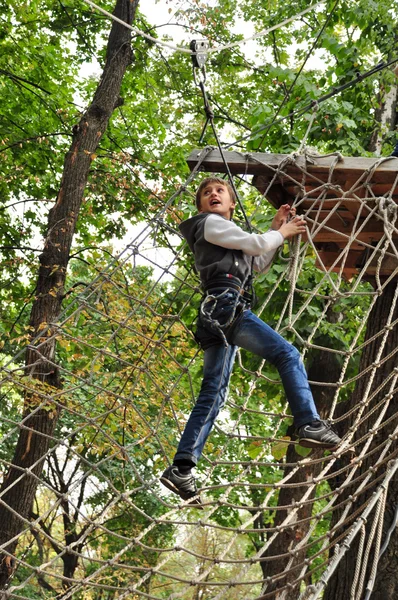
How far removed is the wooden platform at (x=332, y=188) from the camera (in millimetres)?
3621

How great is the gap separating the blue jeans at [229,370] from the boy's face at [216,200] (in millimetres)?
370

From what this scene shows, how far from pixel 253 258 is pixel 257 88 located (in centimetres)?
639

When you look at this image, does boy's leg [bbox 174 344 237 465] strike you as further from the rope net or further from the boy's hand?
the boy's hand

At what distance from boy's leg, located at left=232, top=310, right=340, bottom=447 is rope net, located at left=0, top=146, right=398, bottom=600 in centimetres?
14

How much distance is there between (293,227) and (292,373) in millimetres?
618

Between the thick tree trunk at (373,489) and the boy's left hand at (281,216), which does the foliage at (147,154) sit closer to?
the thick tree trunk at (373,489)

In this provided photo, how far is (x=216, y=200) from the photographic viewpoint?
316 cm

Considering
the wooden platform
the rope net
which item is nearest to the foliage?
the rope net

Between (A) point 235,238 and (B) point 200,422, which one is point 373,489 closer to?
(B) point 200,422

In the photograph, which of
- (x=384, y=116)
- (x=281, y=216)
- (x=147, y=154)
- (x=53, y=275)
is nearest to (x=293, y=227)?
(x=281, y=216)

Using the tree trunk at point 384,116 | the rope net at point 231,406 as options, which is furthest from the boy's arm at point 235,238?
the tree trunk at point 384,116

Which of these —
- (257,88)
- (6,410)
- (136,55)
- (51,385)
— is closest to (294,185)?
(51,385)

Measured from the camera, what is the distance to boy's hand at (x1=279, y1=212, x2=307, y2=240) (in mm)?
3209

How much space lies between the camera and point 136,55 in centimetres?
749
